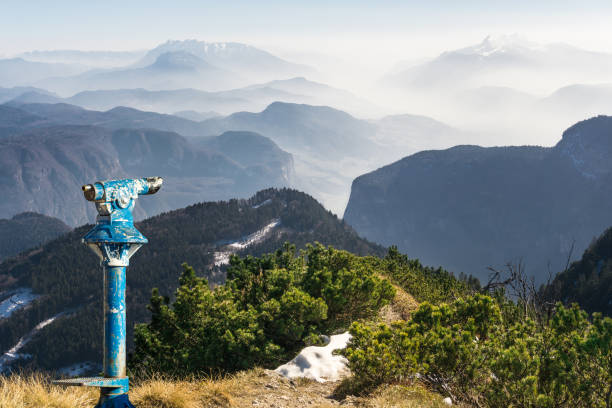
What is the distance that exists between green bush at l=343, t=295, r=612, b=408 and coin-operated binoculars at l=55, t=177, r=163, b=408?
22.3 feet

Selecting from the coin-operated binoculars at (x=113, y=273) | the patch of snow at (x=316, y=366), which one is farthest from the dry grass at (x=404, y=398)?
the coin-operated binoculars at (x=113, y=273)

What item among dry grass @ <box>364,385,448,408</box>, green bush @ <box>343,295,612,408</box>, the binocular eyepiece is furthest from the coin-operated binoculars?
green bush @ <box>343,295,612,408</box>

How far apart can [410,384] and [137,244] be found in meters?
8.86

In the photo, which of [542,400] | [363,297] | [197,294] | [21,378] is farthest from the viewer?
[197,294]

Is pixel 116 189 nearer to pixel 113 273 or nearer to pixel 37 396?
pixel 113 273

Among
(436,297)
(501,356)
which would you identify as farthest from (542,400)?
(436,297)

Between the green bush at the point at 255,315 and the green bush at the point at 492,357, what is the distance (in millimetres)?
4441

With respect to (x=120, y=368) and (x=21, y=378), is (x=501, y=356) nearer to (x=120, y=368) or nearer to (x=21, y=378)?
(x=120, y=368)

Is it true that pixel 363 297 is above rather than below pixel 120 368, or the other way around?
below

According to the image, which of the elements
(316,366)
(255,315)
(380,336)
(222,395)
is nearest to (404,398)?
(380,336)

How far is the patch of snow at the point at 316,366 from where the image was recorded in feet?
48.3

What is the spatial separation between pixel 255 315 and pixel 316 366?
11.6 feet

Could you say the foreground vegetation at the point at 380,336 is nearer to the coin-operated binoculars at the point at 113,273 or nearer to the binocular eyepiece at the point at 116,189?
the coin-operated binoculars at the point at 113,273

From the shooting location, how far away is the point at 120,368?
6.92m
